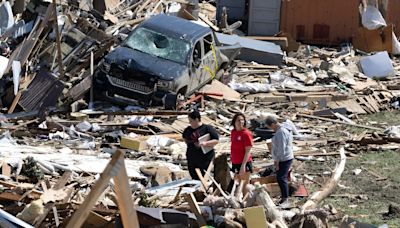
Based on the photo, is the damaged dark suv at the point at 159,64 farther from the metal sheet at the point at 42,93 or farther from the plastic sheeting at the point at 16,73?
the plastic sheeting at the point at 16,73

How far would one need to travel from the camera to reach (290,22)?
30.6 meters

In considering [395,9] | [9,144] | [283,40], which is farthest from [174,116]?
[395,9]

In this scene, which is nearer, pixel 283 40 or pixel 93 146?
pixel 93 146

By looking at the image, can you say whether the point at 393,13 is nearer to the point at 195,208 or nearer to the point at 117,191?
the point at 195,208

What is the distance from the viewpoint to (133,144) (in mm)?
16484

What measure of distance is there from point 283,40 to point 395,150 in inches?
457

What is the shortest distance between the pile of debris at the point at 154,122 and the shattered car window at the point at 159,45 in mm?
811

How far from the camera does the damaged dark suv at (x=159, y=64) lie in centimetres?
1923

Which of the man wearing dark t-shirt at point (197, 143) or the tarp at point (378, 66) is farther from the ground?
the man wearing dark t-shirt at point (197, 143)

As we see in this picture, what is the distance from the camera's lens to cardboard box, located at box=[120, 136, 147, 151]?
1643 cm

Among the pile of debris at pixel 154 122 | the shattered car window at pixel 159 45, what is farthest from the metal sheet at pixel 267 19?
the shattered car window at pixel 159 45

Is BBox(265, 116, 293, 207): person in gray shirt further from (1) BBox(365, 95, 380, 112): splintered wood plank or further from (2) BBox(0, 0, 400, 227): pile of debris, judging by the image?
(1) BBox(365, 95, 380, 112): splintered wood plank

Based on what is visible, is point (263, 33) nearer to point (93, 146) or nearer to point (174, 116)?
point (174, 116)

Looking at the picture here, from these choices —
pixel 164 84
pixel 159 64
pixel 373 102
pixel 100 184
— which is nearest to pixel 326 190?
pixel 164 84
